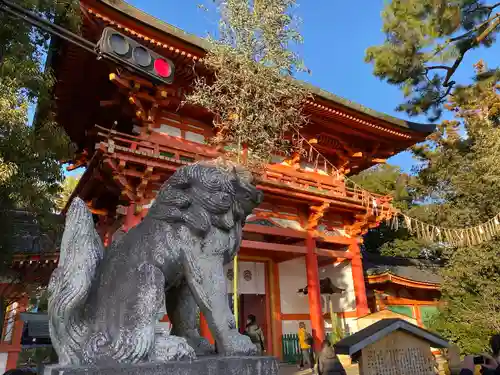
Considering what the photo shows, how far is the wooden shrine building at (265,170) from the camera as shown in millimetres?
7414

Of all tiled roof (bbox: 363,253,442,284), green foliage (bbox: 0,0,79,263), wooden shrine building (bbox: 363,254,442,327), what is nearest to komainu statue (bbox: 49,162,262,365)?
green foliage (bbox: 0,0,79,263)

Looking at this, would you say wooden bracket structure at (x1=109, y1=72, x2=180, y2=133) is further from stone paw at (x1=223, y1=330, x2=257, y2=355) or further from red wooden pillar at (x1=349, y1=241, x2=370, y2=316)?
stone paw at (x1=223, y1=330, x2=257, y2=355)

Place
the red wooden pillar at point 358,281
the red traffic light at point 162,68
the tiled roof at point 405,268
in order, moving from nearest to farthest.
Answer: the red traffic light at point 162,68 < the red wooden pillar at point 358,281 < the tiled roof at point 405,268

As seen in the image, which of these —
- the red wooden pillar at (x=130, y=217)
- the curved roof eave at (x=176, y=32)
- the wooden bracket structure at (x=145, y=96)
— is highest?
the curved roof eave at (x=176, y=32)

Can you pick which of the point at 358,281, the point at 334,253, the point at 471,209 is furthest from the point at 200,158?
the point at 471,209

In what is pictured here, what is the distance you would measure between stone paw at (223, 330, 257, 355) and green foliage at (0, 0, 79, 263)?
13.4ft

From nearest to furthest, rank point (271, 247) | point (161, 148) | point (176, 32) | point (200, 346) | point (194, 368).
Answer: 1. point (194, 368)
2. point (200, 346)
3. point (176, 32)
4. point (161, 148)
5. point (271, 247)

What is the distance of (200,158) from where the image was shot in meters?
8.41

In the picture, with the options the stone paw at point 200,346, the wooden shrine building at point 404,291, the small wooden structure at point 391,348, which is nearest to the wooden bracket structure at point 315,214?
the wooden shrine building at point 404,291

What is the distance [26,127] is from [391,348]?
17.5 feet

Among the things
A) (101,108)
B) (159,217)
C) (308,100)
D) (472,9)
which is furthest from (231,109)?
(472,9)

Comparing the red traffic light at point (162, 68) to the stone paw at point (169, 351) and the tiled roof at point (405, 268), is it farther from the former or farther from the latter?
the tiled roof at point (405, 268)

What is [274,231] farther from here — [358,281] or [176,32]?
[176,32]

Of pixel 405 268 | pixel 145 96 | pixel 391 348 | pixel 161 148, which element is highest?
pixel 145 96
